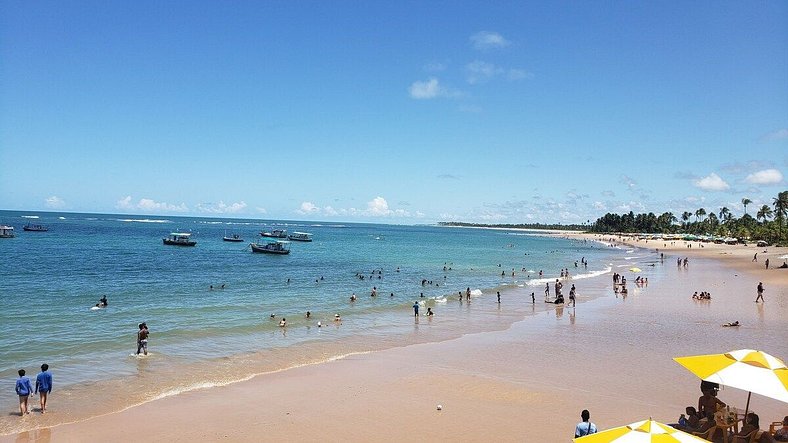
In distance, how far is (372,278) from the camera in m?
51.5

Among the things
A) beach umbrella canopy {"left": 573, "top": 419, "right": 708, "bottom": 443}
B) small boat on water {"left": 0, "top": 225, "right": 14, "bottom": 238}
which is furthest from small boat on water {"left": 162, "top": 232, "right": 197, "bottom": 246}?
beach umbrella canopy {"left": 573, "top": 419, "right": 708, "bottom": 443}

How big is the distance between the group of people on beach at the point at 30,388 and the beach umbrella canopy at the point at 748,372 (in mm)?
15749

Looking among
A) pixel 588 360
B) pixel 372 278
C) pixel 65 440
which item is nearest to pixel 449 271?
pixel 372 278

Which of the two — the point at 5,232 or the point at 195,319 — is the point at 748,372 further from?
the point at 5,232

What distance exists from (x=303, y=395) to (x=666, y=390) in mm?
11250

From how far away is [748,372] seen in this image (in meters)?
9.42

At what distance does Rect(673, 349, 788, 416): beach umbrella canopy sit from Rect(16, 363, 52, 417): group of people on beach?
51.7 ft

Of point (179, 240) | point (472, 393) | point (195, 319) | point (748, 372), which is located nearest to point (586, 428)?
point (748, 372)

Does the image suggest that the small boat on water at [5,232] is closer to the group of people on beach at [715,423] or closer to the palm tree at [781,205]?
Result: the group of people on beach at [715,423]

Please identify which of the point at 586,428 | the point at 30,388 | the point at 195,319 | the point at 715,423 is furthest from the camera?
the point at 195,319

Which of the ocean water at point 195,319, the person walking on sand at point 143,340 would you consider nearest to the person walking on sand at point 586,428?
the ocean water at point 195,319

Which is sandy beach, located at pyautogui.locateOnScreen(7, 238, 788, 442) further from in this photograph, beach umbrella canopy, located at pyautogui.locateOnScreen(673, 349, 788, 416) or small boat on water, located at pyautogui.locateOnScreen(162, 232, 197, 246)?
small boat on water, located at pyautogui.locateOnScreen(162, 232, 197, 246)

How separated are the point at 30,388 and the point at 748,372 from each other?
55.2ft

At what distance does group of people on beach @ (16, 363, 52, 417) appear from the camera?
13.3 metres
